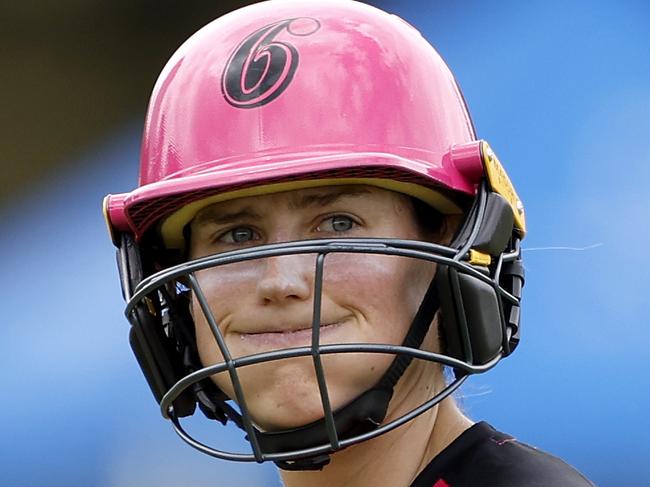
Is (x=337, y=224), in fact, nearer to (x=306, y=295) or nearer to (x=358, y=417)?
(x=306, y=295)

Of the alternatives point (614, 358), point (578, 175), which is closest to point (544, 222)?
point (578, 175)

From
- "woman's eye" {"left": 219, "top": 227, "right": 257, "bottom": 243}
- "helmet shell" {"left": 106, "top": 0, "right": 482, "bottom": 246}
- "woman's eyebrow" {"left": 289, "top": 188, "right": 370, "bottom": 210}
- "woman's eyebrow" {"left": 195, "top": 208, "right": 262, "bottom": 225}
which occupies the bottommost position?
"woman's eye" {"left": 219, "top": 227, "right": 257, "bottom": 243}

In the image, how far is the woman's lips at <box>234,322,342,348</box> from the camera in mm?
1291

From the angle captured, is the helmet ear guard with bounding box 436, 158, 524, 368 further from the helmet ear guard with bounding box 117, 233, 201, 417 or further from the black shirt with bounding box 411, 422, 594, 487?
the helmet ear guard with bounding box 117, 233, 201, 417

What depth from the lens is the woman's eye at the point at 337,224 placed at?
136cm

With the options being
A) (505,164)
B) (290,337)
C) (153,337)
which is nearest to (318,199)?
(290,337)

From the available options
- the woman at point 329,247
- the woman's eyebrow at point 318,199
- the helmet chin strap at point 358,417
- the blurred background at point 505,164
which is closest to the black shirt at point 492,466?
the woman at point 329,247

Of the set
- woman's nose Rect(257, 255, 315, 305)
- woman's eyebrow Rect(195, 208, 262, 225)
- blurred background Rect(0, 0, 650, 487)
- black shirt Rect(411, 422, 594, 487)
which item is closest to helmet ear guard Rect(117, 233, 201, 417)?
woman's eyebrow Rect(195, 208, 262, 225)

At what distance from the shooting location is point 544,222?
257cm

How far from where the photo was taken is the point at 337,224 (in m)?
1.36

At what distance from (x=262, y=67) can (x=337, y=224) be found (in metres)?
0.23

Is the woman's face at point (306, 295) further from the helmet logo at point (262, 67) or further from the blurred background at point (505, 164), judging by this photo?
the blurred background at point (505, 164)

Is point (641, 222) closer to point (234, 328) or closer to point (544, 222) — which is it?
point (544, 222)

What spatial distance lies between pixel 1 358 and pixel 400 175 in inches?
72.4
